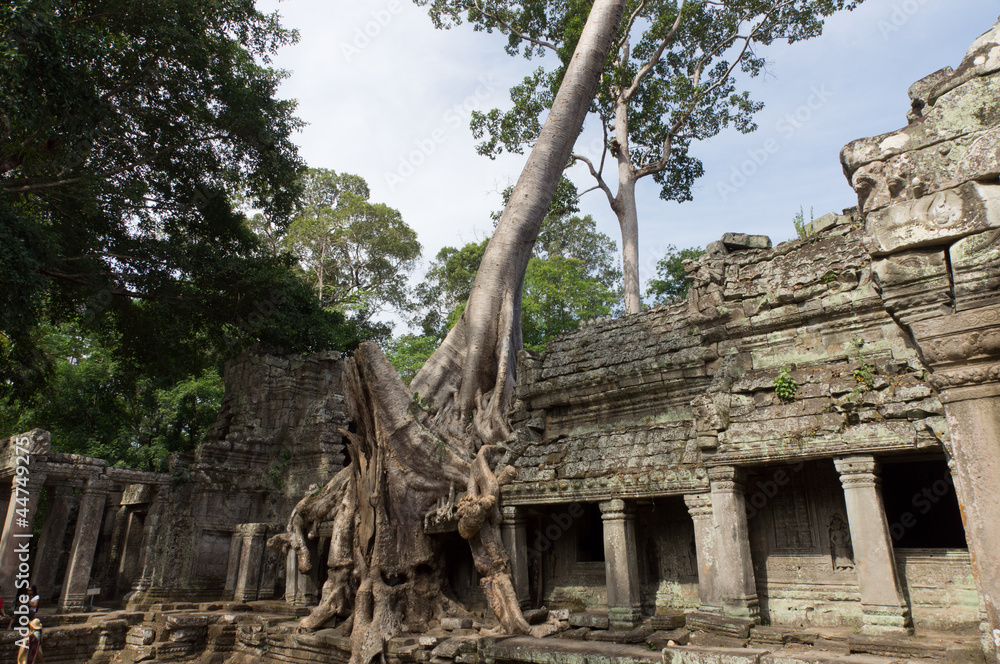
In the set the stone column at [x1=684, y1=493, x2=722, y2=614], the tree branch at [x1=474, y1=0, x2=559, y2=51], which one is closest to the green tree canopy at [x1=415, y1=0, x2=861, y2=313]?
the tree branch at [x1=474, y1=0, x2=559, y2=51]

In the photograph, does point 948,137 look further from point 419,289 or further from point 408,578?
point 419,289

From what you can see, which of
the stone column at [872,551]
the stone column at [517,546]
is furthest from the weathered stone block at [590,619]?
the stone column at [872,551]

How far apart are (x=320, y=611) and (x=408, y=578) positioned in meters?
1.52

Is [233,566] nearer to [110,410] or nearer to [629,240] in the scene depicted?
[110,410]

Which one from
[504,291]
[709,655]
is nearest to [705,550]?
[709,655]

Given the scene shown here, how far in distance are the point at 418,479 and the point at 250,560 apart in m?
6.36

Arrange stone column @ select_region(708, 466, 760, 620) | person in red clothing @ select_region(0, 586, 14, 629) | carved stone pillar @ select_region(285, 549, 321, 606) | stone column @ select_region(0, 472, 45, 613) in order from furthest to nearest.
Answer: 1. stone column @ select_region(0, 472, 45, 613)
2. carved stone pillar @ select_region(285, 549, 321, 606)
3. person in red clothing @ select_region(0, 586, 14, 629)
4. stone column @ select_region(708, 466, 760, 620)

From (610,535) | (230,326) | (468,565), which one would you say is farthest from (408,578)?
(230,326)

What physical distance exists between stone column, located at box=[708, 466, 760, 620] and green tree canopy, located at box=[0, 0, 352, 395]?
418 inches

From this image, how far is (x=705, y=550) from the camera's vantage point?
7188mm

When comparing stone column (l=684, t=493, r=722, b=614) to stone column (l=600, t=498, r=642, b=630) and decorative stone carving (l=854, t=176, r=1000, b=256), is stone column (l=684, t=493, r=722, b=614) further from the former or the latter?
decorative stone carving (l=854, t=176, r=1000, b=256)

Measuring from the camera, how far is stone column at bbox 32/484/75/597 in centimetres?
1441

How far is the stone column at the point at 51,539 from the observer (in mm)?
14414

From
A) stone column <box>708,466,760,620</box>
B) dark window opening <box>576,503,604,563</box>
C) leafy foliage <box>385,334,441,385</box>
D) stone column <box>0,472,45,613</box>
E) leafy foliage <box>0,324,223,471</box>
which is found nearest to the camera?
stone column <box>708,466,760,620</box>
